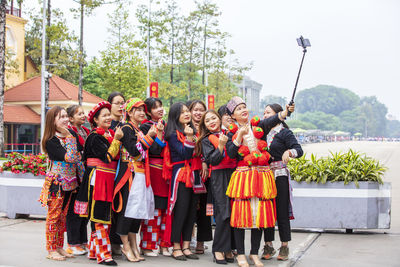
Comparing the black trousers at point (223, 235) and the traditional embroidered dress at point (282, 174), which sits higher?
the traditional embroidered dress at point (282, 174)

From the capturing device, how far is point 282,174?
5250 millimetres

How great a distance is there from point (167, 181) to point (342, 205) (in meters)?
2.79

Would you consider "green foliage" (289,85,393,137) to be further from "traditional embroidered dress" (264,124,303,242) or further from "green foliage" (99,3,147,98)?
"traditional embroidered dress" (264,124,303,242)

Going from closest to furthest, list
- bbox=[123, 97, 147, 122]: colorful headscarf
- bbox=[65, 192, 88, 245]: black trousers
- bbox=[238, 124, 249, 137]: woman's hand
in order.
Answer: bbox=[238, 124, 249, 137]: woman's hand, bbox=[123, 97, 147, 122]: colorful headscarf, bbox=[65, 192, 88, 245]: black trousers

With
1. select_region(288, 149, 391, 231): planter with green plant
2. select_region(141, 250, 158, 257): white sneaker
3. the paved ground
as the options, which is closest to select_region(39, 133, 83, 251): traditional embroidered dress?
the paved ground

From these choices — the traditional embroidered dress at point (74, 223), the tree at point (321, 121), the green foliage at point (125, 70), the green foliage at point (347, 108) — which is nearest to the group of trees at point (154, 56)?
the green foliage at point (125, 70)

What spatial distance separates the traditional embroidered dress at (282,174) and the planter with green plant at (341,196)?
66.4 inches

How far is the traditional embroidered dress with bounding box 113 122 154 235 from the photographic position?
5.07 meters

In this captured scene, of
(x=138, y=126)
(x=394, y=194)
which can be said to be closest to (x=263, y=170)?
(x=138, y=126)

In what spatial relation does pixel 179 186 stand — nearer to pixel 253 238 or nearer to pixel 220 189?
pixel 220 189

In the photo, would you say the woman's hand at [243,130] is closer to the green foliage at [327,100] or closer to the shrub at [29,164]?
the shrub at [29,164]

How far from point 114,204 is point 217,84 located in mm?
29469

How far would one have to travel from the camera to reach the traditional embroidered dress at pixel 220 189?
505 centimetres

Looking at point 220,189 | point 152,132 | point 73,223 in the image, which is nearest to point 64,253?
point 73,223
